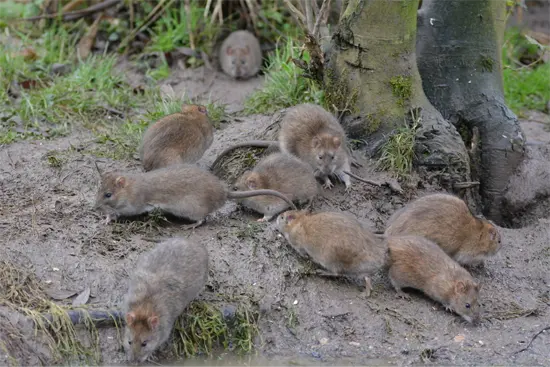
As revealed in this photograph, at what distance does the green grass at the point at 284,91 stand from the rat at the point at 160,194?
7.70ft

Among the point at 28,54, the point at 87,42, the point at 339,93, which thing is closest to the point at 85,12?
the point at 87,42

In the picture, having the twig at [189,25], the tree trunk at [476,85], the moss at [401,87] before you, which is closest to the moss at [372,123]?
the moss at [401,87]

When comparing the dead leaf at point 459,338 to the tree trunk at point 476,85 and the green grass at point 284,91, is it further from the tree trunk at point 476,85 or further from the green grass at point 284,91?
the green grass at point 284,91

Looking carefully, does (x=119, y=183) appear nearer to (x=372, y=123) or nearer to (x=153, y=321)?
(x=153, y=321)

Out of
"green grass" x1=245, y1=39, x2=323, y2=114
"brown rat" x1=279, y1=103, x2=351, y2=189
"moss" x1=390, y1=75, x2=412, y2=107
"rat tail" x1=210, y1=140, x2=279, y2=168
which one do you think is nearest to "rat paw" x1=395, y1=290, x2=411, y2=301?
"brown rat" x1=279, y1=103, x2=351, y2=189

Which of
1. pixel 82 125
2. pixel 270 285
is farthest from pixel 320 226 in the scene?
pixel 82 125

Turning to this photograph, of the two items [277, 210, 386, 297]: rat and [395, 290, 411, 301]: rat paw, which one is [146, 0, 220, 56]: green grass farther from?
[395, 290, 411, 301]: rat paw

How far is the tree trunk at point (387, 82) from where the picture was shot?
28.6ft

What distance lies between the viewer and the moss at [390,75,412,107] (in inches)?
346

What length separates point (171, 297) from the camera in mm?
6652

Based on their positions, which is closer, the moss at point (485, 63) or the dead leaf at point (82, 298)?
the dead leaf at point (82, 298)

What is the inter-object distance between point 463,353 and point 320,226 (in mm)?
1480

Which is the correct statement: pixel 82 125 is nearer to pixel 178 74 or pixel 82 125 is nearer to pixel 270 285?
pixel 178 74

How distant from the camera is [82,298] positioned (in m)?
6.96
